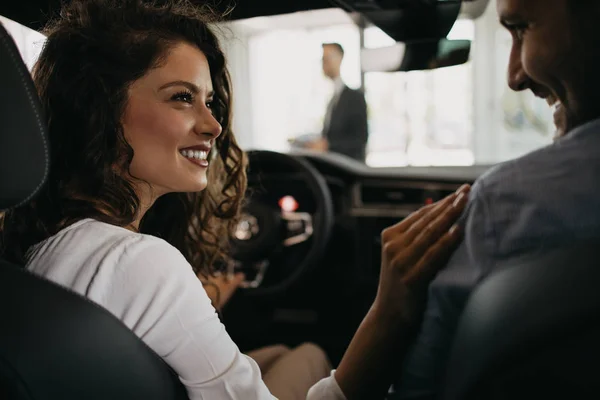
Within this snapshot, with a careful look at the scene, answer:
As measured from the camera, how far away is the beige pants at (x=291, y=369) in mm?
1215

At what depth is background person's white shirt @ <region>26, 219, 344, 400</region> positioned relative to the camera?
78cm

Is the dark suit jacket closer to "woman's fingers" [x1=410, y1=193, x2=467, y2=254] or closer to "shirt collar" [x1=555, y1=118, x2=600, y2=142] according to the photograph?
"woman's fingers" [x1=410, y1=193, x2=467, y2=254]

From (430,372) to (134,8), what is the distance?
801 mm

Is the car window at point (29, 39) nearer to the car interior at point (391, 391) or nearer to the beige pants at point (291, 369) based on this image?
the car interior at point (391, 391)

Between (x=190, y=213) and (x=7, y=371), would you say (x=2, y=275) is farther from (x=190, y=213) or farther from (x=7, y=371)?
(x=190, y=213)

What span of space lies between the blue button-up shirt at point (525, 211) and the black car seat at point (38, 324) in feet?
1.31

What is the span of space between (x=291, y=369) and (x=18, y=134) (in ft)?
2.69

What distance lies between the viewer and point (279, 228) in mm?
2377

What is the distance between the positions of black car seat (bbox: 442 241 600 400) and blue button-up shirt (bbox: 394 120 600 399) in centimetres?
2

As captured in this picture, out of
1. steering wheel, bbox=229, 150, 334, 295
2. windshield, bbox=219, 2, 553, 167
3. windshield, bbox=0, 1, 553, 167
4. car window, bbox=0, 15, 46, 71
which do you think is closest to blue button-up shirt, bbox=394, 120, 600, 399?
car window, bbox=0, 15, 46, 71

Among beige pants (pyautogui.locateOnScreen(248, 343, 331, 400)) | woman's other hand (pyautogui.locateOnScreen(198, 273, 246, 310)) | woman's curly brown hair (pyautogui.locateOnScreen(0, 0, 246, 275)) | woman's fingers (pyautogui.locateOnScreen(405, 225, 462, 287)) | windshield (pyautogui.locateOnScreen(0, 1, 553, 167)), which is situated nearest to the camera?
woman's fingers (pyautogui.locateOnScreen(405, 225, 462, 287))

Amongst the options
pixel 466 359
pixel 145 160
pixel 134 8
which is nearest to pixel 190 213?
pixel 145 160

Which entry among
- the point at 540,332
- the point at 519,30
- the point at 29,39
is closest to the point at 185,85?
the point at 29,39

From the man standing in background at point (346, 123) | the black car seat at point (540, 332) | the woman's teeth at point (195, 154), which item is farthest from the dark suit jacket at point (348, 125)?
the black car seat at point (540, 332)
